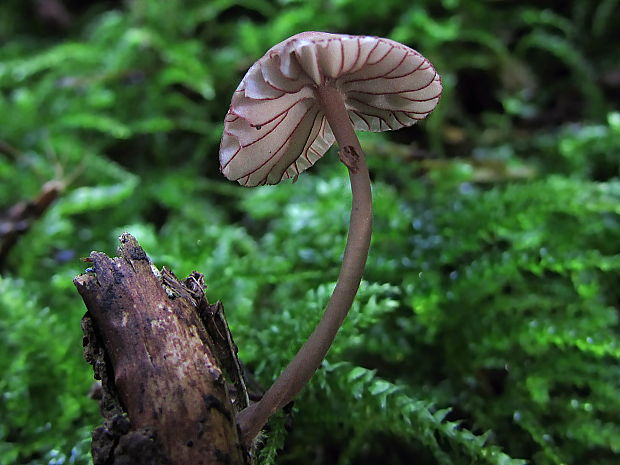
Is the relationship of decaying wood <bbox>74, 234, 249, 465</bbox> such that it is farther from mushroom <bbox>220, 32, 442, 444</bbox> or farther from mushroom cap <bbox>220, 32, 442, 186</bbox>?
mushroom cap <bbox>220, 32, 442, 186</bbox>

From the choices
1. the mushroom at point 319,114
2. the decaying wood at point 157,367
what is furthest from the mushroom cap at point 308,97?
the decaying wood at point 157,367

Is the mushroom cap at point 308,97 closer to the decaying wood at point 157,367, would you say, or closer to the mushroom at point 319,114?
the mushroom at point 319,114

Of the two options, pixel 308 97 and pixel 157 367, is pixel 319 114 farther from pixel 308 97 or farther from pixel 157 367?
pixel 157 367

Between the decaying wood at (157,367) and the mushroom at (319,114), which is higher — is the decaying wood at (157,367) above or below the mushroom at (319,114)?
below

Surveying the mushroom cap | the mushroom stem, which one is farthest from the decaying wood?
the mushroom cap

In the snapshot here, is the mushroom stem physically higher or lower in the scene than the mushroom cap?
lower

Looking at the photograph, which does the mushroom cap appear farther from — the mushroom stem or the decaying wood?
the decaying wood

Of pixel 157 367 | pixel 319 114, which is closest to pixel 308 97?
pixel 319 114

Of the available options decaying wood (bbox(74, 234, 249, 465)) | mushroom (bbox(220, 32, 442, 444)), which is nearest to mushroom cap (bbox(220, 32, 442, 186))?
mushroom (bbox(220, 32, 442, 444))
